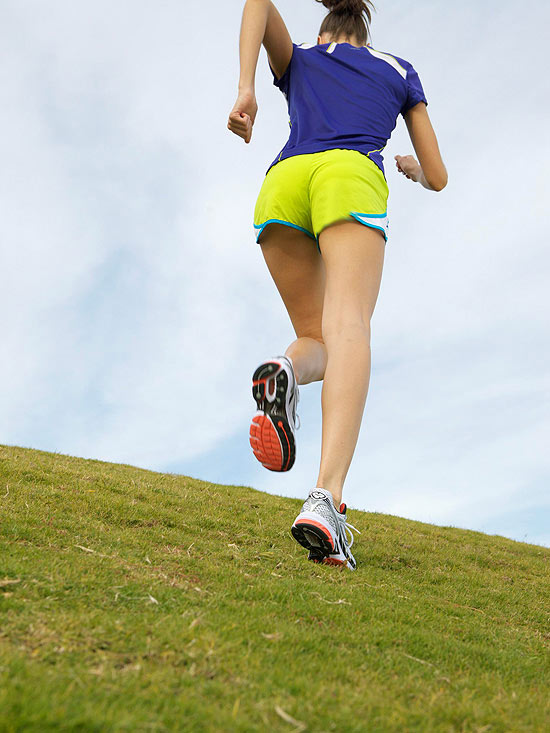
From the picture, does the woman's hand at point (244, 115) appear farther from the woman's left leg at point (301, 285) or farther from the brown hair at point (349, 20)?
the brown hair at point (349, 20)

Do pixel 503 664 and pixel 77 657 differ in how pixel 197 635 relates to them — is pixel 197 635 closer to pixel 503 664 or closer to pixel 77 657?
pixel 77 657

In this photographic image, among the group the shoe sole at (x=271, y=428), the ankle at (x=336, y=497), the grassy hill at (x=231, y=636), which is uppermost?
the shoe sole at (x=271, y=428)

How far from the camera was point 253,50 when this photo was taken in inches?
115

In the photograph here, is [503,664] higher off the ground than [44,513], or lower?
lower

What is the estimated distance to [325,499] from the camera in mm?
2648

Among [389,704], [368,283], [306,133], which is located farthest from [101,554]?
[306,133]

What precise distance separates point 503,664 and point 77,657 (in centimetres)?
138

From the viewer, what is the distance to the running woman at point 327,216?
2682mm

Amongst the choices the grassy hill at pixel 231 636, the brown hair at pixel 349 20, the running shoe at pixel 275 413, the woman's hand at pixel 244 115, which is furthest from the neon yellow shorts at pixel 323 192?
the grassy hill at pixel 231 636

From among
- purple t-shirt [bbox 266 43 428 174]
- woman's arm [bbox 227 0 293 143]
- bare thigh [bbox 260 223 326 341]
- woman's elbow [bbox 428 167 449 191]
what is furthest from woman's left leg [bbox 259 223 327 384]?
woman's elbow [bbox 428 167 449 191]

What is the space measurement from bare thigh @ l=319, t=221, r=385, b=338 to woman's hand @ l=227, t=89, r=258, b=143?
56cm

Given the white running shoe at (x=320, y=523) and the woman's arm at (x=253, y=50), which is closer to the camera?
the white running shoe at (x=320, y=523)

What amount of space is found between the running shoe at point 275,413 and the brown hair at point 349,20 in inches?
74.7

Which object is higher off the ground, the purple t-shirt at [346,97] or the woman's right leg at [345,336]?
the purple t-shirt at [346,97]
